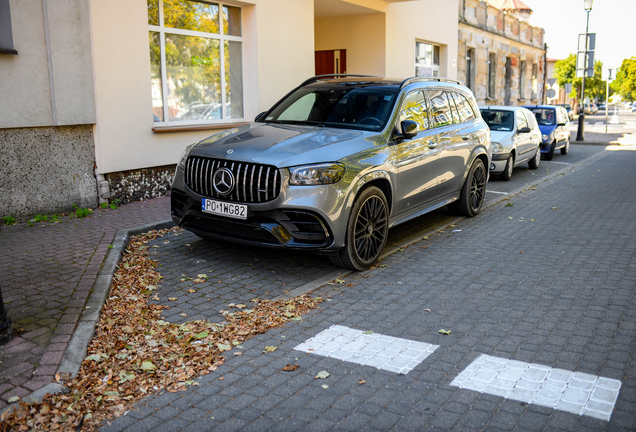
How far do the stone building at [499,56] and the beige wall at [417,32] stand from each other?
97.3 inches

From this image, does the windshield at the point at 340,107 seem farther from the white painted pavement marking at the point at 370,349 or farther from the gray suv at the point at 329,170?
the white painted pavement marking at the point at 370,349

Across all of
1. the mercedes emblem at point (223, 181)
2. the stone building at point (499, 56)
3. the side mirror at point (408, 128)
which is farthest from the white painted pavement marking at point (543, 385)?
the stone building at point (499, 56)

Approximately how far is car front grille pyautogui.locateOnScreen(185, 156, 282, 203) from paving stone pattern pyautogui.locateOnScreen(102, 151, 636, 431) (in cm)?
110

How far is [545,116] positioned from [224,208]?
15577 millimetres

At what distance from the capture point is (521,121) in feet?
47.6

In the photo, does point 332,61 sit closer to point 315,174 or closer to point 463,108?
point 463,108

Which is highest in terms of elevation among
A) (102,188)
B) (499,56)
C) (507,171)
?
(499,56)

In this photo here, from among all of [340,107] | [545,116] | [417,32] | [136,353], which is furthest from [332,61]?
[136,353]

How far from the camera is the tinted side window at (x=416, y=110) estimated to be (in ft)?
23.0

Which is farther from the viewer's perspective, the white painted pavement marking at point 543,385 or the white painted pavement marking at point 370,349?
the white painted pavement marking at point 370,349

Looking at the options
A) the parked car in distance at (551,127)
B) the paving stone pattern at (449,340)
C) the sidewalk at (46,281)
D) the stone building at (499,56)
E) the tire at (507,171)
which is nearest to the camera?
the paving stone pattern at (449,340)

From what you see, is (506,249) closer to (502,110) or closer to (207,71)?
(207,71)

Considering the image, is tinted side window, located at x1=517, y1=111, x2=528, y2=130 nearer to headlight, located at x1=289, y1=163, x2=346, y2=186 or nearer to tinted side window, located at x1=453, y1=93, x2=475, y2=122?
tinted side window, located at x1=453, y1=93, x2=475, y2=122

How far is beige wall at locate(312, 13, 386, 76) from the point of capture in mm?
16875
